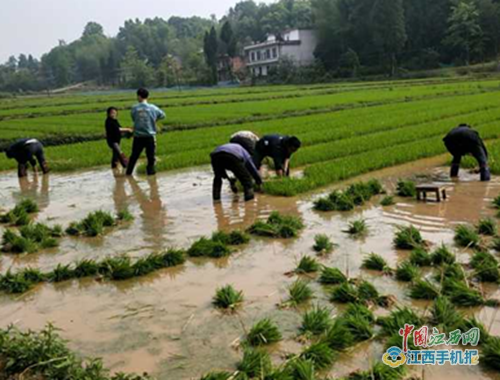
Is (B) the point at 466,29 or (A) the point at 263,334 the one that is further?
(B) the point at 466,29

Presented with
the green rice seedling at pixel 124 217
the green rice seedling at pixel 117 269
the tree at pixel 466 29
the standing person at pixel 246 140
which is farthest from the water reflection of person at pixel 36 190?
the tree at pixel 466 29

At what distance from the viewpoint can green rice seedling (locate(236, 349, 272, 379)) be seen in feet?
10.6

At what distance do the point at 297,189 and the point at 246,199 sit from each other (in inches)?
35.0

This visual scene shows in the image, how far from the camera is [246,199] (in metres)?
8.08

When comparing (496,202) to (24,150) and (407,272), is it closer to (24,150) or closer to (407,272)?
(407,272)

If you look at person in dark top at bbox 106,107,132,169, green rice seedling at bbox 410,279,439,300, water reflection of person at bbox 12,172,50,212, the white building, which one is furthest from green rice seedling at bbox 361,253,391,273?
the white building

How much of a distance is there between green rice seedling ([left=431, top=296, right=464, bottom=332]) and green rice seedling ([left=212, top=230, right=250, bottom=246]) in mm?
2550

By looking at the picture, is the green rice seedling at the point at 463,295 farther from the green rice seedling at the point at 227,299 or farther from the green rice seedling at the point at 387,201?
the green rice seedling at the point at 387,201

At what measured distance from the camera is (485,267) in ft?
14.9

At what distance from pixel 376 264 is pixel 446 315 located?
120 cm

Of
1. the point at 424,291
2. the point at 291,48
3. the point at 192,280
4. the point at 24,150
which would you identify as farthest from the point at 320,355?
the point at 291,48

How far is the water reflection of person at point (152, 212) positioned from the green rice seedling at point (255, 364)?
114 inches

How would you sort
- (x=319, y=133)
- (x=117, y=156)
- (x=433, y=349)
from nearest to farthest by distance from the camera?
(x=433, y=349), (x=117, y=156), (x=319, y=133)

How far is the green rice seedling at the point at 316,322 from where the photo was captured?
3.75 meters
